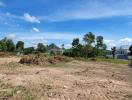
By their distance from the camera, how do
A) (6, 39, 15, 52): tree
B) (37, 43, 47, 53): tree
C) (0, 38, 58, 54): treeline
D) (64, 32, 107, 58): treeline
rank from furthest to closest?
1. (37, 43, 47, 53): tree
2. (6, 39, 15, 52): tree
3. (0, 38, 58, 54): treeline
4. (64, 32, 107, 58): treeline

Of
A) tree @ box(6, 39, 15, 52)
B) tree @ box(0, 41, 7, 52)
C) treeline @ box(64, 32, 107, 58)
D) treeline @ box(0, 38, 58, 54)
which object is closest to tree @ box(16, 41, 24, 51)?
treeline @ box(0, 38, 58, 54)

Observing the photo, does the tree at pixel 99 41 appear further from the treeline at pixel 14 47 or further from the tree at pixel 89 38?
the treeline at pixel 14 47

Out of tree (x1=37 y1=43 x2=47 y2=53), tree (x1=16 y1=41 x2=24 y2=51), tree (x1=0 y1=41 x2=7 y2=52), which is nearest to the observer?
tree (x1=0 y1=41 x2=7 y2=52)

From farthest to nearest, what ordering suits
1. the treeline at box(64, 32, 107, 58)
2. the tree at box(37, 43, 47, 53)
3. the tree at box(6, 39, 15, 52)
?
the tree at box(37, 43, 47, 53)
the tree at box(6, 39, 15, 52)
the treeline at box(64, 32, 107, 58)

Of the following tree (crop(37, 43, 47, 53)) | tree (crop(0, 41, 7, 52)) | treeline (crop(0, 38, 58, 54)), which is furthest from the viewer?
tree (crop(37, 43, 47, 53))

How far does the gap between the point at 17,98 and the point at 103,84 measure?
5.18m

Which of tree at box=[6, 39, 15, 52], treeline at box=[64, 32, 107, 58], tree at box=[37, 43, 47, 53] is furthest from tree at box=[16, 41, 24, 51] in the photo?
treeline at box=[64, 32, 107, 58]

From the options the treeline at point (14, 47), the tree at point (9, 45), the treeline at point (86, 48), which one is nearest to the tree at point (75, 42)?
the treeline at point (86, 48)

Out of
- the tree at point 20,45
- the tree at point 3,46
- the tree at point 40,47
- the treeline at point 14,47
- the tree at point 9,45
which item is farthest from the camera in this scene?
the tree at point 20,45

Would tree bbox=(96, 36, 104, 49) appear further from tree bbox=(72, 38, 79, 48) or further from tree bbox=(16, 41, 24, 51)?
tree bbox=(16, 41, 24, 51)

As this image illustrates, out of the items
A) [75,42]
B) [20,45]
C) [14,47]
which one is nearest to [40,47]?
[20,45]

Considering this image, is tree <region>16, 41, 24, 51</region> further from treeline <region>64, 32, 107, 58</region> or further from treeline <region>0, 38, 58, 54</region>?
treeline <region>64, 32, 107, 58</region>

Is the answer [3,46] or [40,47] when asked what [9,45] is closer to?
[3,46]

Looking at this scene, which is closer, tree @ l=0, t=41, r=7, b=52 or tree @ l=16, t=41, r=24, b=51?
tree @ l=0, t=41, r=7, b=52
